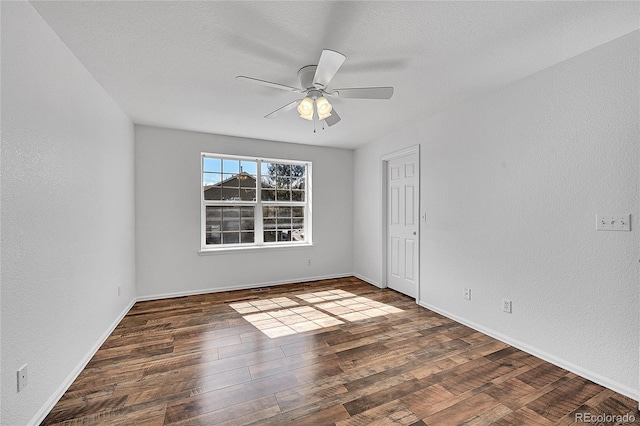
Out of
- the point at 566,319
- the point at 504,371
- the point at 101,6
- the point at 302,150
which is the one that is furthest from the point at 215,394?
the point at 302,150

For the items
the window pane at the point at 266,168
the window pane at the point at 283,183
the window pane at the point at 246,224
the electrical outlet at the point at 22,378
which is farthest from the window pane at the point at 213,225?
the electrical outlet at the point at 22,378

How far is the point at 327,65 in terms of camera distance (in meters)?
1.82

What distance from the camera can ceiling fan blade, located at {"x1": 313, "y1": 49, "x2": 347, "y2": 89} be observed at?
1.69 meters

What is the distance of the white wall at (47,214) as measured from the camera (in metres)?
1.43

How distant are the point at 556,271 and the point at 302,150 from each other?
148 inches

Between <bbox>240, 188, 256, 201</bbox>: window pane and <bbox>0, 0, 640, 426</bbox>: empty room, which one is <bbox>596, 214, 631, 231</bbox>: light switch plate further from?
<bbox>240, 188, 256, 201</bbox>: window pane

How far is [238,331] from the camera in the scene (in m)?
2.87

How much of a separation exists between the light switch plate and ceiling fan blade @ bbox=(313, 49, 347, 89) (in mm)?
2147

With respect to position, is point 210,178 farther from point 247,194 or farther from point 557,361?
point 557,361

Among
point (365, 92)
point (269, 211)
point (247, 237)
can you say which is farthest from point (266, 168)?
point (365, 92)

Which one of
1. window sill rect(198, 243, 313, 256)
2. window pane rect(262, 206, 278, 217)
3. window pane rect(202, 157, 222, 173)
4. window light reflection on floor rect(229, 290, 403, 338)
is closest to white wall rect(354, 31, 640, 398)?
window light reflection on floor rect(229, 290, 403, 338)

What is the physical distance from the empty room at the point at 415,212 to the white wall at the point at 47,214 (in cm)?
2

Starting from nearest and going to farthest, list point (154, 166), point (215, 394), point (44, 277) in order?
point (44, 277) < point (215, 394) < point (154, 166)

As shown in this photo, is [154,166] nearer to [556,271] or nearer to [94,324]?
[94,324]
